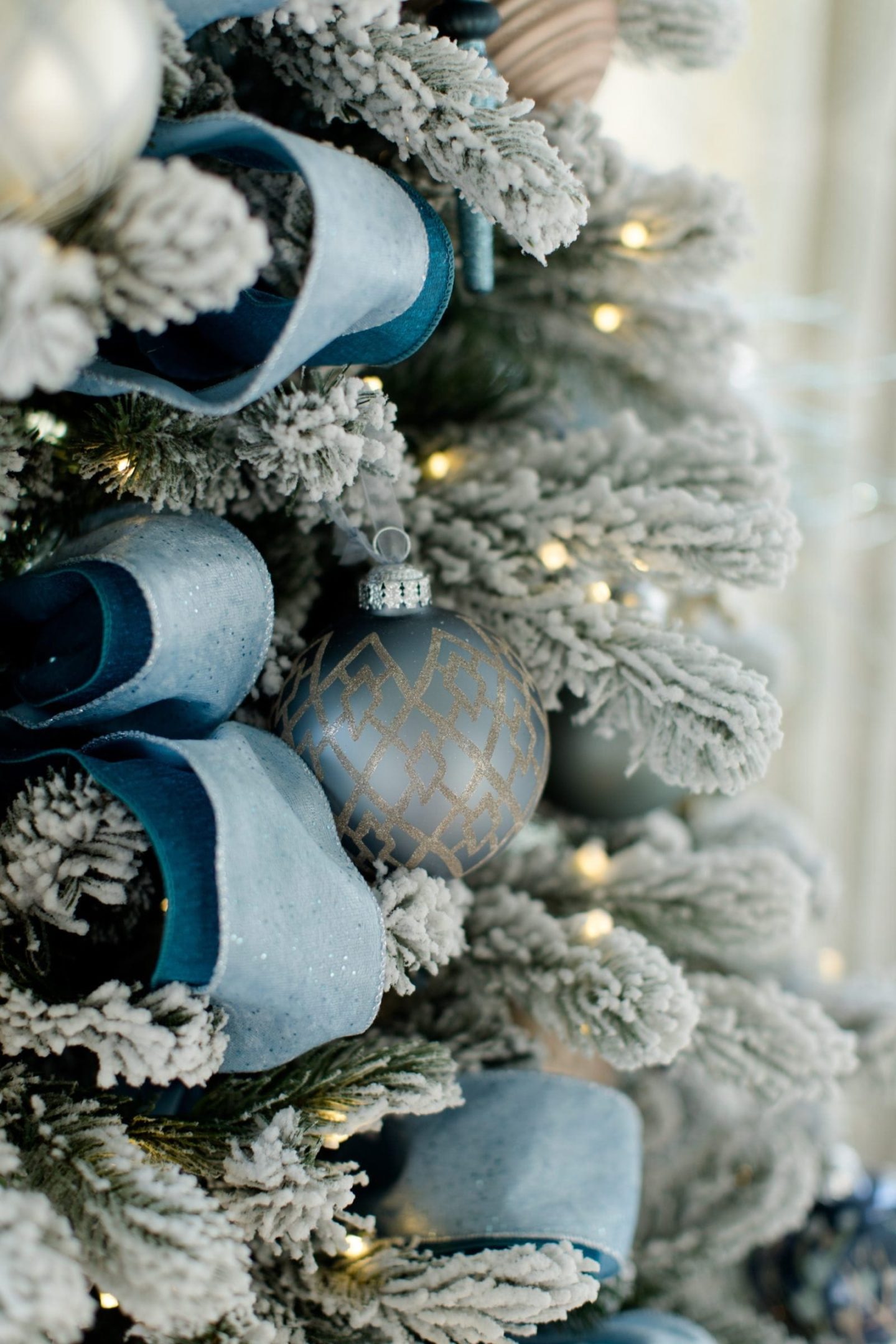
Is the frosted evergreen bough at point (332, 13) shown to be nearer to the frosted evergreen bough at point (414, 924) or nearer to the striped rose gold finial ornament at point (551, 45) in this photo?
the striped rose gold finial ornament at point (551, 45)

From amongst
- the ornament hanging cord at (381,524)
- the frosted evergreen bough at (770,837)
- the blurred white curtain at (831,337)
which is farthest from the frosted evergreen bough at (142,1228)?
the blurred white curtain at (831,337)

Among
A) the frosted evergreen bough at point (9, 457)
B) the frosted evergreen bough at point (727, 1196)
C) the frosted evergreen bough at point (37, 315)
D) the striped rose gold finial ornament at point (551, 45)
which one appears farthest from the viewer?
the frosted evergreen bough at point (727, 1196)

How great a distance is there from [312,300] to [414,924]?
8.6 inches

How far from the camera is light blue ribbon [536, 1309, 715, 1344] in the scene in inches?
18.7

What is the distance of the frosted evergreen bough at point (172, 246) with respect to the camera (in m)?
0.23

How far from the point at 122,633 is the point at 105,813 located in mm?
64

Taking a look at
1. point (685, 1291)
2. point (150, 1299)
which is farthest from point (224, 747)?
point (685, 1291)

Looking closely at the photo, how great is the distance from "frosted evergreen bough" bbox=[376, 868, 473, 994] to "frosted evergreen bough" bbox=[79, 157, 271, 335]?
218 mm

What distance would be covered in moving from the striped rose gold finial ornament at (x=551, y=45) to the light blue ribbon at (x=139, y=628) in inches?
10.1

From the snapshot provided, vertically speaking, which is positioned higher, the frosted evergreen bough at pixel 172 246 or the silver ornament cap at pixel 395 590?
the frosted evergreen bough at pixel 172 246

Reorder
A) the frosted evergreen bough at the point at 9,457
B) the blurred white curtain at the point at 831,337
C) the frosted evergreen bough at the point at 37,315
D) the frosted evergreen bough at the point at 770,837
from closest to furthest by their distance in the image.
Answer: the frosted evergreen bough at the point at 37,315, the frosted evergreen bough at the point at 9,457, the frosted evergreen bough at the point at 770,837, the blurred white curtain at the point at 831,337

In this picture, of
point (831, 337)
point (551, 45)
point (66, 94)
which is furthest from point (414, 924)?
point (831, 337)

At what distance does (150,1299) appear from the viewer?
0.25 meters

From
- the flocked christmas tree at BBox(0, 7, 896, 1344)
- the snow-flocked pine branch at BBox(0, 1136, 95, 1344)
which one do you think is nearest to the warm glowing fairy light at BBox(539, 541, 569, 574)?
the flocked christmas tree at BBox(0, 7, 896, 1344)
